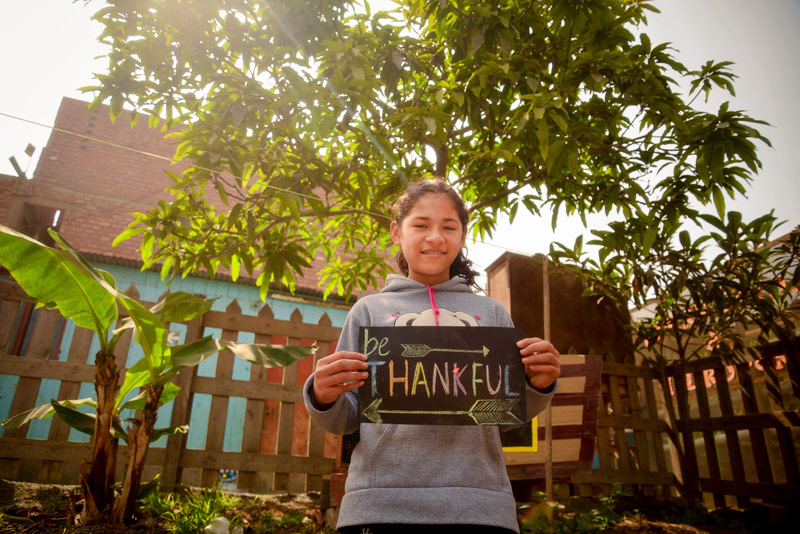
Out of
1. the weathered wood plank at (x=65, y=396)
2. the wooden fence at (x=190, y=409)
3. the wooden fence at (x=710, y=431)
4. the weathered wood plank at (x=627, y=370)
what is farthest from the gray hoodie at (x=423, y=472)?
the weathered wood plank at (x=627, y=370)

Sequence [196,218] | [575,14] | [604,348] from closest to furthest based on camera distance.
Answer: [575,14] < [196,218] < [604,348]

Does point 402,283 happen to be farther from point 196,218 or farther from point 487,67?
point 196,218

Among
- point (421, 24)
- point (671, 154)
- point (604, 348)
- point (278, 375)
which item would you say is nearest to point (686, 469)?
point (604, 348)

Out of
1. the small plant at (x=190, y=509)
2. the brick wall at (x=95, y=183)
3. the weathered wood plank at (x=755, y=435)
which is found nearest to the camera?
the small plant at (x=190, y=509)

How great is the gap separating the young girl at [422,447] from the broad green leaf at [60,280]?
1485 millimetres

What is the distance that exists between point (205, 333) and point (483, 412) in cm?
755

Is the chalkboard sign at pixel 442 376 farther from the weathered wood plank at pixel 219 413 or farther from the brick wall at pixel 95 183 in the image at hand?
the brick wall at pixel 95 183

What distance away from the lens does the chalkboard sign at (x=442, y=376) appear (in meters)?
1.29

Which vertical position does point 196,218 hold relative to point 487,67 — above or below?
below

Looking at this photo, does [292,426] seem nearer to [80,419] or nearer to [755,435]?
[80,419]

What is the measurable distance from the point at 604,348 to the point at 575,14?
392 centimetres

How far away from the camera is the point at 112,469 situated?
8.37 feet

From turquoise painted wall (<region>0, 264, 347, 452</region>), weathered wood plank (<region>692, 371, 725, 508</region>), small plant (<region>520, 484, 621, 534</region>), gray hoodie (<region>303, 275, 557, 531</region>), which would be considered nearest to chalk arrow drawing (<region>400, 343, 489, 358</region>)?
gray hoodie (<region>303, 275, 557, 531</region>)

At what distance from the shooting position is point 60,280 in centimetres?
229
